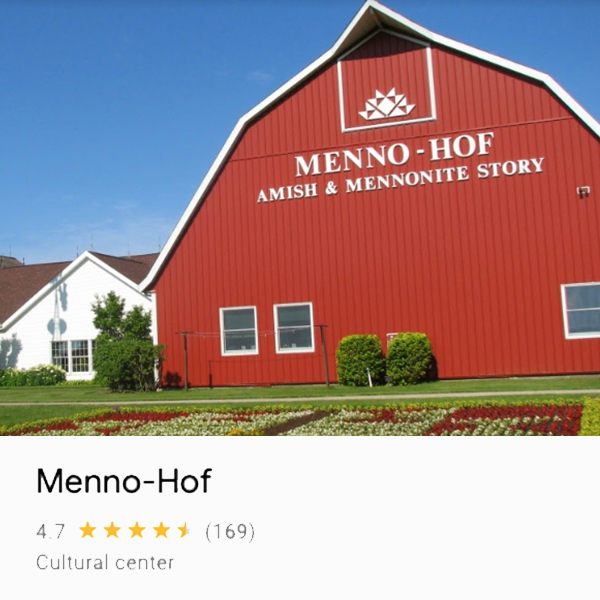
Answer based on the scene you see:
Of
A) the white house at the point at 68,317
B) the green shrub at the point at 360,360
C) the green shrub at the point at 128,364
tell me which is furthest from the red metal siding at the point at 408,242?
the white house at the point at 68,317

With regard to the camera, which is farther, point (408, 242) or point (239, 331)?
point (239, 331)

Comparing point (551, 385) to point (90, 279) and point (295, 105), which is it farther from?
point (90, 279)

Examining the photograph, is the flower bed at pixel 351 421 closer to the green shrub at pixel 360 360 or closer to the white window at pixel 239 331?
→ the green shrub at pixel 360 360

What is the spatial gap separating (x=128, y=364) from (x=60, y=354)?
9.45 metres

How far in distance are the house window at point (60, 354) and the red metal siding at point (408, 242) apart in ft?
30.2

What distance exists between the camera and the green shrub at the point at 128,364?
21.8 m

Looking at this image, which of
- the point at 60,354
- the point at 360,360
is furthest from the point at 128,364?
the point at 60,354

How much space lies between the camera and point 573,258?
1944cm

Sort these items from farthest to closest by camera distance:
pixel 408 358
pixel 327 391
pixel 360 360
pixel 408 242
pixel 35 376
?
pixel 35 376 → pixel 408 242 → pixel 360 360 → pixel 408 358 → pixel 327 391

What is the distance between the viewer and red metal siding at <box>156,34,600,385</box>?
1959cm

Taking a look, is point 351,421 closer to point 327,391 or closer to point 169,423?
point 169,423

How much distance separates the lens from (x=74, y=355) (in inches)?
1178

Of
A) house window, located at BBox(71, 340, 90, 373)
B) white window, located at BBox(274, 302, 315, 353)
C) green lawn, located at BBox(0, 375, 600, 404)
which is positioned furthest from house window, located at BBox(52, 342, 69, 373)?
white window, located at BBox(274, 302, 315, 353)

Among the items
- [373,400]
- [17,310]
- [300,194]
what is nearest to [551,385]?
[373,400]
